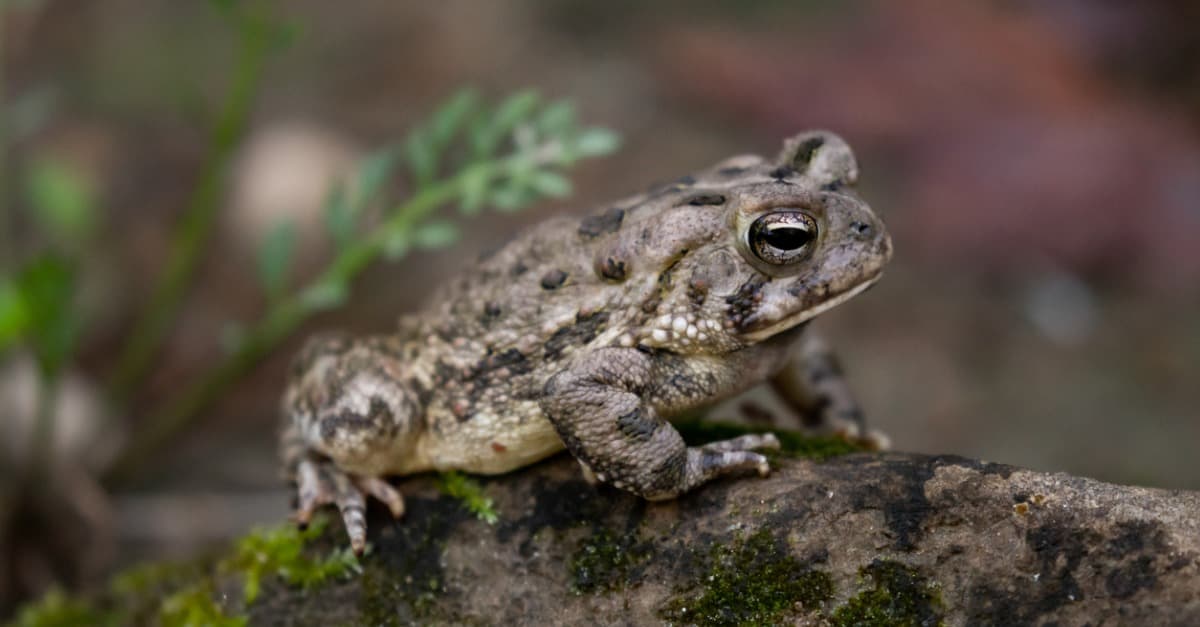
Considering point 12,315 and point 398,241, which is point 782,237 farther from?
point 12,315

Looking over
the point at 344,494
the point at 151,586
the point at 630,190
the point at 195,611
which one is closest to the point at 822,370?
the point at 344,494

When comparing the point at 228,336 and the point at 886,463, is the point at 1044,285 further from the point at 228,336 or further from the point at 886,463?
the point at 228,336

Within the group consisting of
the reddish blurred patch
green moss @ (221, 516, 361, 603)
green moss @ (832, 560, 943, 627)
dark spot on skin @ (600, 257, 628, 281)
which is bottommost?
green moss @ (221, 516, 361, 603)

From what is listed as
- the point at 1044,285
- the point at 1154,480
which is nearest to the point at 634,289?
the point at 1154,480

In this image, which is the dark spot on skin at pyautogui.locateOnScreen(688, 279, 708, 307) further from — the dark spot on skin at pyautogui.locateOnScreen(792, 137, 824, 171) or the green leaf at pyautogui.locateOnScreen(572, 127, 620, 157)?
the green leaf at pyautogui.locateOnScreen(572, 127, 620, 157)

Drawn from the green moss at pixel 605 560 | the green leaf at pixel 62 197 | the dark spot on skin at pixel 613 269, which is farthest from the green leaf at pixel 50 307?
the green moss at pixel 605 560

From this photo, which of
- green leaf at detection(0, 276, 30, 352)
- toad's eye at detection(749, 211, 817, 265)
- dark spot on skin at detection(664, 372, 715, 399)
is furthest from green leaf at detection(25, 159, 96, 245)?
toad's eye at detection(749, 211, 817, 265)
